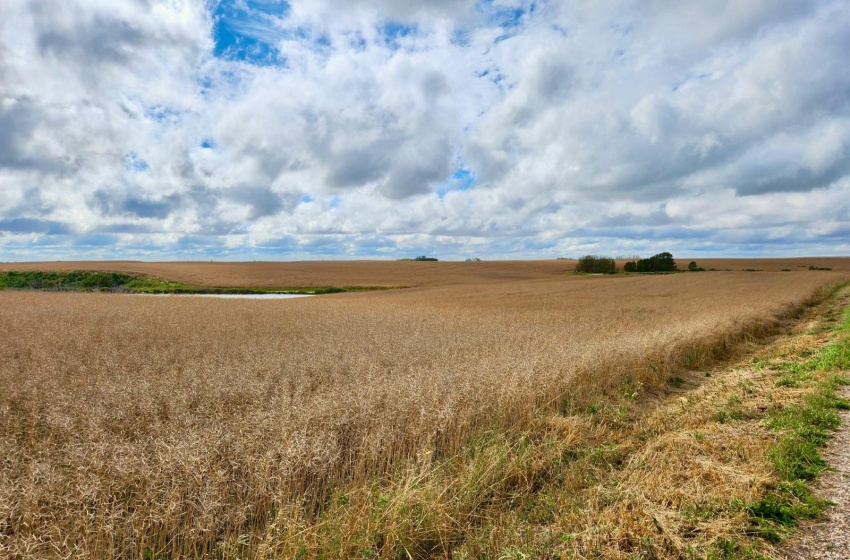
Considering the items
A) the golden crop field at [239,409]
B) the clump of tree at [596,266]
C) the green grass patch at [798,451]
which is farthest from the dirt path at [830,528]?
the clump of tree at [596,266]

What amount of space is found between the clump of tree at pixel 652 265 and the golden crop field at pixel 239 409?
82595 mm

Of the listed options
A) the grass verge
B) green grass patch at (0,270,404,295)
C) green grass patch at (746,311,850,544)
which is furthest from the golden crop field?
green grass patch at (0,270,404,295)

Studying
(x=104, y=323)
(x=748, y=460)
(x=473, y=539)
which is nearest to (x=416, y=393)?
(x=473, y=539)

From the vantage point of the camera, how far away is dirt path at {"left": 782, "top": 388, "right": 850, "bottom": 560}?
3.97 meters

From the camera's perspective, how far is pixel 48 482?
170 inches

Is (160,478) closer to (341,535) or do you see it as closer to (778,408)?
(341,535)

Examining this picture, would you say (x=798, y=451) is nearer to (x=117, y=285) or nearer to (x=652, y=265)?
(x=117, y=285)

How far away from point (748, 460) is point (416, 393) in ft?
15.3

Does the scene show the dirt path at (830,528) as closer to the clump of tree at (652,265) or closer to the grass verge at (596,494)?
the grass verge at (596,494)

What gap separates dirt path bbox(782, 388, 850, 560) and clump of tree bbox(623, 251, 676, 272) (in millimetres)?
94676

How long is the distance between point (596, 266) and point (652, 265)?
1250cm

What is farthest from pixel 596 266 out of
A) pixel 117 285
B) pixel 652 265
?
pixel 117 285

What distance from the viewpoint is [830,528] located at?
4281mm

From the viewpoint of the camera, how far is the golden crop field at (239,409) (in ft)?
14.0
